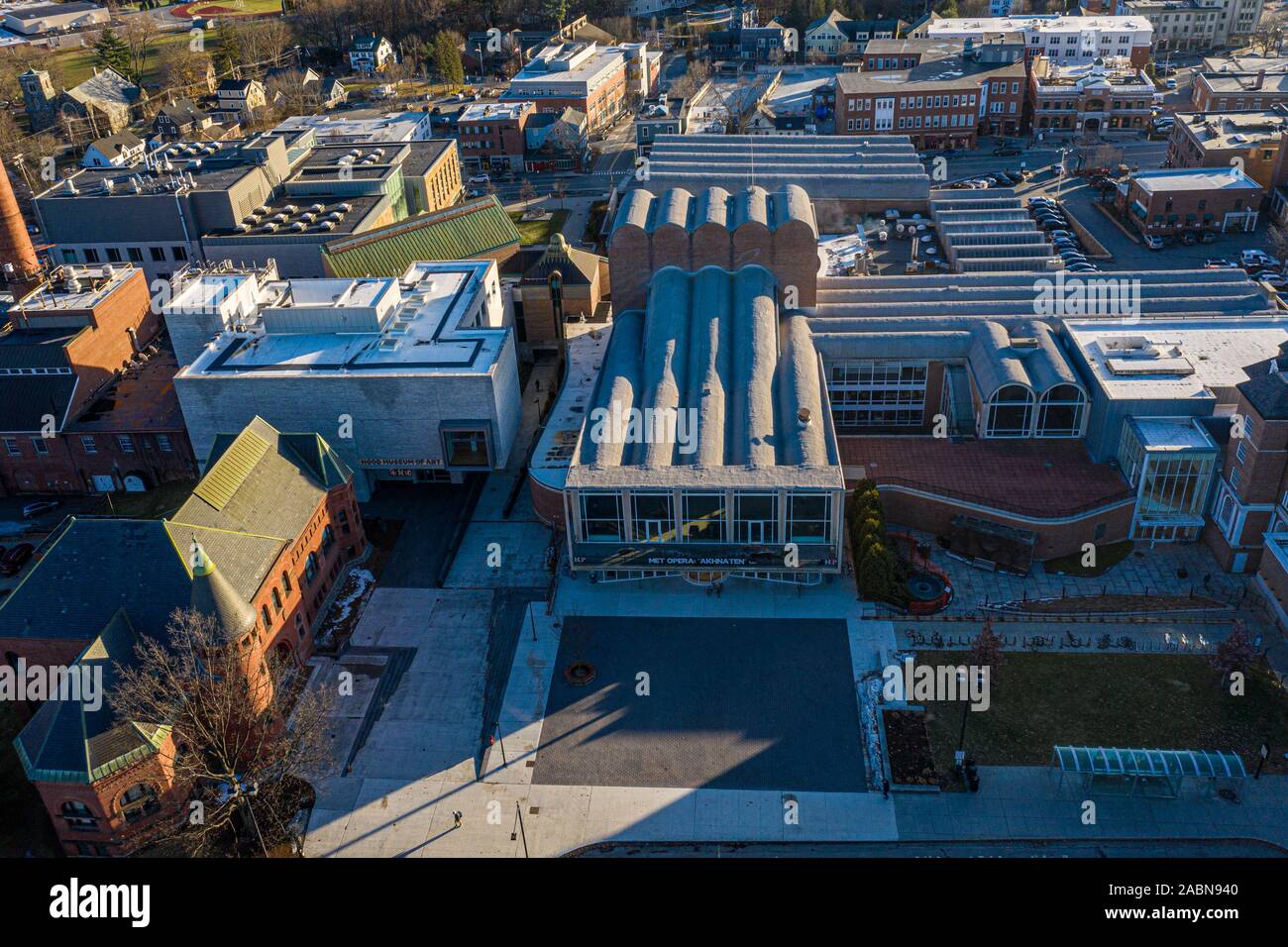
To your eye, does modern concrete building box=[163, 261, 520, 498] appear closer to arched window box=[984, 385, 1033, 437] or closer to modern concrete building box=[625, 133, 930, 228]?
modern concrete building box=[625, 133, 930, 228]

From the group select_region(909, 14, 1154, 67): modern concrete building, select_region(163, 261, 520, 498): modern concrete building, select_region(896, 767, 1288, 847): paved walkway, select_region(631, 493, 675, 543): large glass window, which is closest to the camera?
select_region(896, 767, 1288, 847): paved walkway

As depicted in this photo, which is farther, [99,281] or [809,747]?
[99,281]

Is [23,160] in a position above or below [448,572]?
above

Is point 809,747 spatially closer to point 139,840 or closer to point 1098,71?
point 139,840

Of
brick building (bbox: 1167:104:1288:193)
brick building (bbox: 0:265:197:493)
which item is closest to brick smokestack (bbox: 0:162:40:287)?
brick building (bbox: 0:265:197:493)

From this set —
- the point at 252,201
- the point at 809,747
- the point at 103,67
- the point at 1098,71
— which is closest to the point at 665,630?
the point at 809,747

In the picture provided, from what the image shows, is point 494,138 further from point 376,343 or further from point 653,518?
point 653,518

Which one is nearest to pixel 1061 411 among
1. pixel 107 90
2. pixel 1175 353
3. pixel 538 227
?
pixel 1175 353
